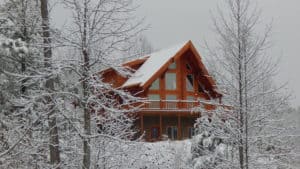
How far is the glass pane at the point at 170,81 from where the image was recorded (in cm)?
3166

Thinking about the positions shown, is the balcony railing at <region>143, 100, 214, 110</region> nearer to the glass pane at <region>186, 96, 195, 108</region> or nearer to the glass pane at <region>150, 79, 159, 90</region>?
the glass pane at <region>186, 96, 195, 108</region>

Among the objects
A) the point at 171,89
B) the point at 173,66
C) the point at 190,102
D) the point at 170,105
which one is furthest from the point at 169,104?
the point at 173,66

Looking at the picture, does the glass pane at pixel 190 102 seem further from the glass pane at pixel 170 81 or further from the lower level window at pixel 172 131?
the lower level window at pixel 172 131

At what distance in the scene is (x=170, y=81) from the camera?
31.8 m

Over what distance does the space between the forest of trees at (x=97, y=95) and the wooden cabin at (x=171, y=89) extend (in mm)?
14856

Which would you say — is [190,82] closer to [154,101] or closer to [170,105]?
[170,105]

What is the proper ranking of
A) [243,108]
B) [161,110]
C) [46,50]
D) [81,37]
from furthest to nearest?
[161,110]
[243,108]
[46,50]
[81,37]

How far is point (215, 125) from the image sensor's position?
38.7ft

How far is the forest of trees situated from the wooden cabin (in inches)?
585

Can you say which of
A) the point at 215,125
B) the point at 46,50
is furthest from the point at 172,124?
the point at 46,50

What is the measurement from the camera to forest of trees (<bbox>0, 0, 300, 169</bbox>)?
9406 millimetres

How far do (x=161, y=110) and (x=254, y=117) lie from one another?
61.5 ft

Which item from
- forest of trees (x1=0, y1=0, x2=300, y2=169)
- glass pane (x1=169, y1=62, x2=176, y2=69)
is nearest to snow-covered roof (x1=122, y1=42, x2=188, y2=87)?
glass pane (x1=169, y1=62, x2=176, y2=69)

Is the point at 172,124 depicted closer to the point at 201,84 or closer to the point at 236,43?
the point at 201,84
